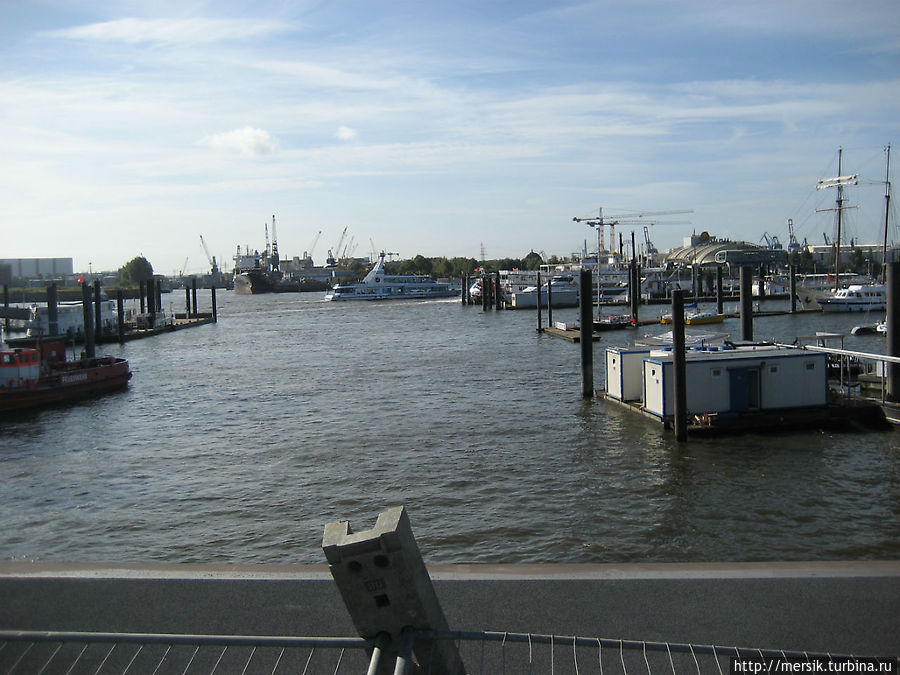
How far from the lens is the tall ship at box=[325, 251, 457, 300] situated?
112 metres

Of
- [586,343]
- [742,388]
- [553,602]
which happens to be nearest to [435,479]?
[742,388]

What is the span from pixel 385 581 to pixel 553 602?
137 inches

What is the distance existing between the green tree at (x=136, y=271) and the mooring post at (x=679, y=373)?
146m

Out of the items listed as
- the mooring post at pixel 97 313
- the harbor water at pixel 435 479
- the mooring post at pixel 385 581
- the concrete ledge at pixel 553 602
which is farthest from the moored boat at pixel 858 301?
the mooring post at pixel 385 581

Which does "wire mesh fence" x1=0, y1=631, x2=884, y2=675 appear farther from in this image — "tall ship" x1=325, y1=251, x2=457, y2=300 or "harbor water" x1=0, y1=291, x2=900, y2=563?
"tall ship" x1=325, y1=251, x2=457, y2=300

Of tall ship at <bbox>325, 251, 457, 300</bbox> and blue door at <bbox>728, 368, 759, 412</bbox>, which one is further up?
tall ship at <bbox>325, 251, 457, 300</bbox>

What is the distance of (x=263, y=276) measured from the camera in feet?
539

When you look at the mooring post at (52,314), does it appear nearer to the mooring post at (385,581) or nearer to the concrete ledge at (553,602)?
the concrete ledge at (553,602)

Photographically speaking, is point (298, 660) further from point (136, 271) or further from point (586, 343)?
point (136, 271)

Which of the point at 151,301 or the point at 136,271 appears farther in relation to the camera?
the point at 136,271

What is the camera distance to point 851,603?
244 inches

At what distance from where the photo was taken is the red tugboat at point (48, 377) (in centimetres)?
2486

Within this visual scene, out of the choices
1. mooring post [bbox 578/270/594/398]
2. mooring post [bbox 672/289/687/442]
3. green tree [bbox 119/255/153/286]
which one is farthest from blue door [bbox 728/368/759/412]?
green tree [bbox 119/255/153/286]

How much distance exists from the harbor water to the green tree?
13628cm
